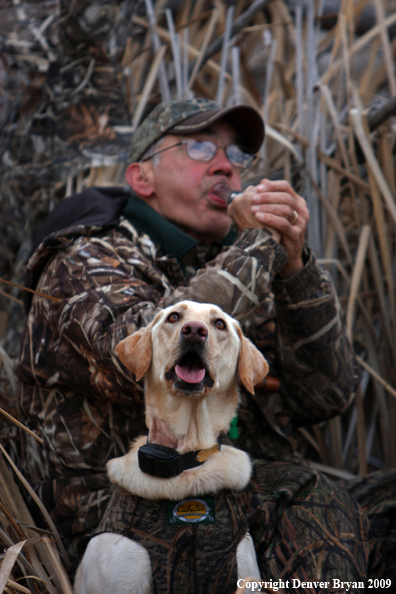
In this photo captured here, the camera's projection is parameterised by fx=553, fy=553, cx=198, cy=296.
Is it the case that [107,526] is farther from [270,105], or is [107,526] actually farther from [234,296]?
[270,105]

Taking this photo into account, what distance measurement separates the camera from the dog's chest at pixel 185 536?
1703 millimetres

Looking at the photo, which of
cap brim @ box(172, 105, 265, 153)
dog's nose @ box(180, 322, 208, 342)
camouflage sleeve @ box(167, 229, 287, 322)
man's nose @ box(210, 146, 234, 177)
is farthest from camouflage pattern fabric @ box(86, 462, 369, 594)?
cap brim @ box(172, 105, 265, 153)

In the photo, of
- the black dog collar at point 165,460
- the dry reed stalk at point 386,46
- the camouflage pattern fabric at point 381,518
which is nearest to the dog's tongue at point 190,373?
the black dog collar at point 165,460

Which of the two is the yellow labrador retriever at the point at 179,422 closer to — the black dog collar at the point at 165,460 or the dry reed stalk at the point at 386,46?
the black dog collar at the point at 165,460

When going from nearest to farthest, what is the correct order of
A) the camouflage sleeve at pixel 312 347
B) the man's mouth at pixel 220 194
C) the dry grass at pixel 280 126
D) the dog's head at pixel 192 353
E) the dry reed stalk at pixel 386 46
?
1. the dog's head at pixel 192 353
2. the camouflage sleeve at pixel 312 347
3. the man's mouth at pixel 220 194
4. the dry grass at pixel 280 126
5. the dry reed stalk at pixel 386 46

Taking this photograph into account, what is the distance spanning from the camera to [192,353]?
184 cm

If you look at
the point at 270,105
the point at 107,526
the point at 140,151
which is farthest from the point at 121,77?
the point at 107,526

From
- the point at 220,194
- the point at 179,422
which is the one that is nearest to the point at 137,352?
the point at 179,422

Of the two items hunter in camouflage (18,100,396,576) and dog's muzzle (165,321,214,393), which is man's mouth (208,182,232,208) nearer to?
hunter in camouflage (18,100,396,576)

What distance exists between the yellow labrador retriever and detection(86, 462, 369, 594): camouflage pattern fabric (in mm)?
45

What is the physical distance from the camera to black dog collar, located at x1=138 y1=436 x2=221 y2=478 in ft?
5.81

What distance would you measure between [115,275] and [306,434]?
1.56 meters

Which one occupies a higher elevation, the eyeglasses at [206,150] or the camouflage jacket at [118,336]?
the eyeglasses at [206,150]

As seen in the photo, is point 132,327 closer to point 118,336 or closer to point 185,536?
point 118,336
